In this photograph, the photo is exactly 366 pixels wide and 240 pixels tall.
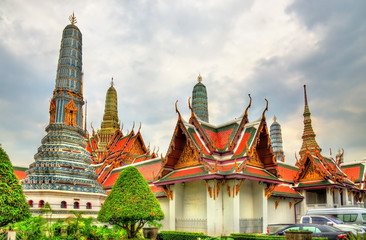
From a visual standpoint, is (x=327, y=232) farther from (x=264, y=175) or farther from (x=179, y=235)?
(x=179, y=235)

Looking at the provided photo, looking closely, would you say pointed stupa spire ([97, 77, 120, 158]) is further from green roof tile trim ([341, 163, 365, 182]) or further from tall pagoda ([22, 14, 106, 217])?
green roof tile trim ([341, 163, 365, 182])

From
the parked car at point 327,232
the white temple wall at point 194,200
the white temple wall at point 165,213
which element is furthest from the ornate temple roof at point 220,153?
the parked car at point 327,232

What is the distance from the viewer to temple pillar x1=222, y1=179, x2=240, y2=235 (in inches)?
658

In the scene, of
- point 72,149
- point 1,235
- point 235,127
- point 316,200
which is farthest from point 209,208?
point 316,200

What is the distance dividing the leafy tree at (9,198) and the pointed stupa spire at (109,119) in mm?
37076

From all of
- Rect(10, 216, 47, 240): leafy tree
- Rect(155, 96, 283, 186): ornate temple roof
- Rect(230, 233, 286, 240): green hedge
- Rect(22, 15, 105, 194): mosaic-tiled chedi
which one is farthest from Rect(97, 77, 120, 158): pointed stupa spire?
Rect(230, 233, 286, 240): green hedge

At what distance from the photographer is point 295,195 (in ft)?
79.3

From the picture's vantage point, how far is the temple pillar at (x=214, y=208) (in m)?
17.0

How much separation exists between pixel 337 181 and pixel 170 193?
533 inches

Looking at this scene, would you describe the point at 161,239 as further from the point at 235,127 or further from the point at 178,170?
the point at 235,127

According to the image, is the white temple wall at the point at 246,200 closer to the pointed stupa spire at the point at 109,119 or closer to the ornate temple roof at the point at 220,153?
the ornate temple roof at the point at 220,153

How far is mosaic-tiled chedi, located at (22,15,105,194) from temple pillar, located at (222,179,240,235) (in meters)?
10.2

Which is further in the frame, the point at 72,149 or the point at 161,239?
the point at 72,149

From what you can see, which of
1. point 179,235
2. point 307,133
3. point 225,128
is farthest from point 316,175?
point 307,133
